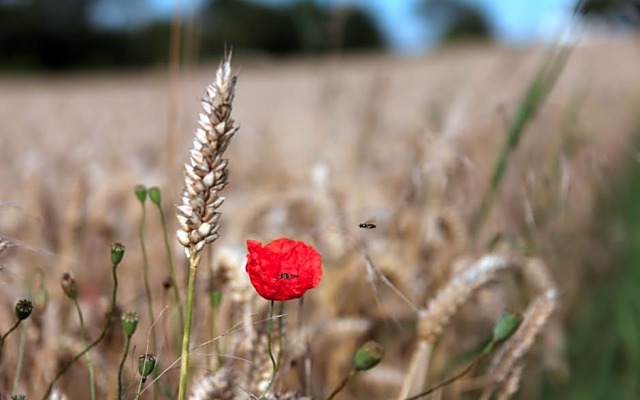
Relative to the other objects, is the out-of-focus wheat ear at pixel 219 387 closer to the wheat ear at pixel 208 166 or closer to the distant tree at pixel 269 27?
the wheat ear at pixel 208 166

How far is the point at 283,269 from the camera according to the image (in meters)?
0.49

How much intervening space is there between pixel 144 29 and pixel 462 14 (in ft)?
44.5

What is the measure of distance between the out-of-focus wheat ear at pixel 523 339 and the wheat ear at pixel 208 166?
376 mm

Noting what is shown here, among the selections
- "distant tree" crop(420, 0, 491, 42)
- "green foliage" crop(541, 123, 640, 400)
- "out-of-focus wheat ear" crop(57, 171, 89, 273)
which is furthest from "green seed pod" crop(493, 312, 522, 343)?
"distant tree" crop(420, 0, 491, 42)

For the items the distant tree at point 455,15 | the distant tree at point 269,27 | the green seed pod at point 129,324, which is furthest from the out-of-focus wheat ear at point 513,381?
the distant tree at point 269,27

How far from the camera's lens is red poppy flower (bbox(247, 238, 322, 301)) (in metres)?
0.47

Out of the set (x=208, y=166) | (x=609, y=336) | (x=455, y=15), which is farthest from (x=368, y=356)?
(x=455, y=15)

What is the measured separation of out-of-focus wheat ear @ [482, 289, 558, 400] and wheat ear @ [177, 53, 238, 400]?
38 centimetres

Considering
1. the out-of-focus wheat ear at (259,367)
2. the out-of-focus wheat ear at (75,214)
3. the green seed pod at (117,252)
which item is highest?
the green seed pod at (117,252)

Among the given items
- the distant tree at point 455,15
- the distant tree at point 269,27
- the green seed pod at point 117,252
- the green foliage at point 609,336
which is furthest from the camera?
the distant tree at point 269,27

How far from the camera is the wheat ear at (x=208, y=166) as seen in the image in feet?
1.52

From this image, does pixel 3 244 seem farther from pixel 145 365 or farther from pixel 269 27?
pixel 269 27

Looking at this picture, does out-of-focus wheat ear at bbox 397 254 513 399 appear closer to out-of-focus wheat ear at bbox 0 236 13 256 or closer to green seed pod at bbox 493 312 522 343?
green seed pod at bbox 493 312 522 343

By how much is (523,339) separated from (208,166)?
408mm
